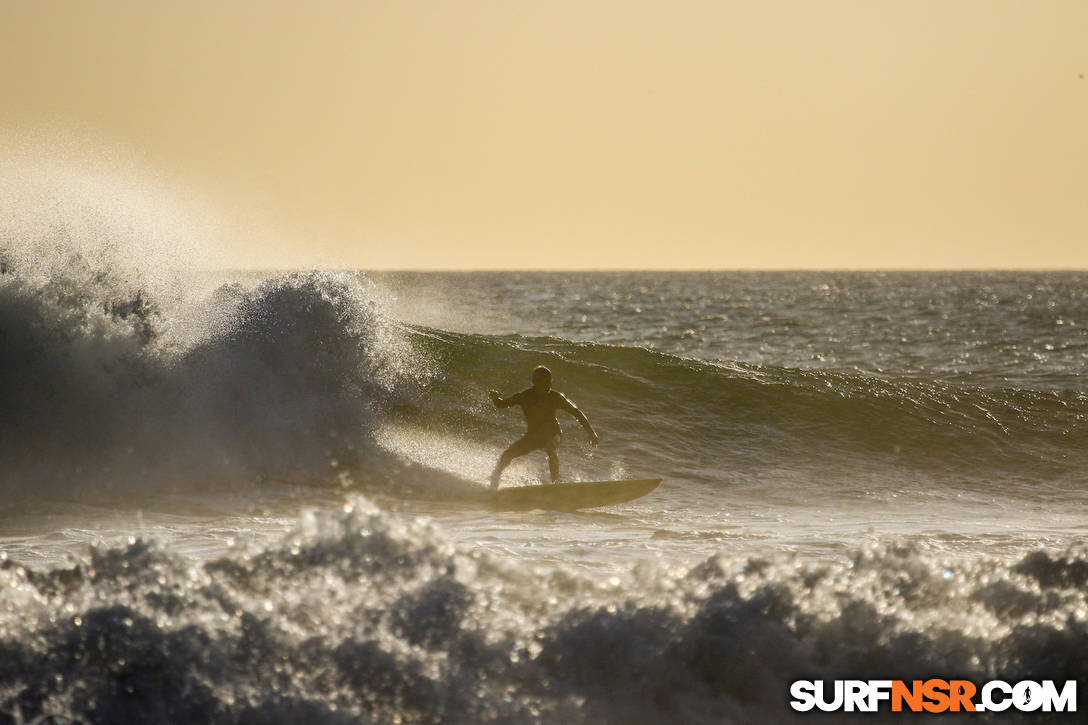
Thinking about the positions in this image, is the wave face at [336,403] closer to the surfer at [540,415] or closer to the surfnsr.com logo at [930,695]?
the surfer at [540,415]

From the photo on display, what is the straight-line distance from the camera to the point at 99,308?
12.0 metres

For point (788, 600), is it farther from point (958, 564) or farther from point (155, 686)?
point (155, 686)

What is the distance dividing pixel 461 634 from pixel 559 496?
487cm

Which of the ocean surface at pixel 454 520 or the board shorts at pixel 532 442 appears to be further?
the board shorts at pixel 532 442

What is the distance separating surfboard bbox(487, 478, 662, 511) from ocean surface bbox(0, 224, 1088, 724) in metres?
0.41

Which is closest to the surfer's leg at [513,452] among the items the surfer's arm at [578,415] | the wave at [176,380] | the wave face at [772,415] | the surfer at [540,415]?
the surfer at [540,415]

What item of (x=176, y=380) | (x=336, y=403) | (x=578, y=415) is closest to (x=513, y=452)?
(x=578, y=415)

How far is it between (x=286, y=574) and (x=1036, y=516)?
27.0 ft

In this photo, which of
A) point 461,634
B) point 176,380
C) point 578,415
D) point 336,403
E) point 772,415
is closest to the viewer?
point 461,634

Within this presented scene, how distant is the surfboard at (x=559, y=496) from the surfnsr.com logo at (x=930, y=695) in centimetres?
497

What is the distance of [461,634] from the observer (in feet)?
15.9

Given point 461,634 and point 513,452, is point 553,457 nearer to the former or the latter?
point 513,452

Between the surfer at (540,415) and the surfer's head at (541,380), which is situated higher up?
the surfer's head at (541,380)

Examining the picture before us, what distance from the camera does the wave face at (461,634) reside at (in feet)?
14.5
